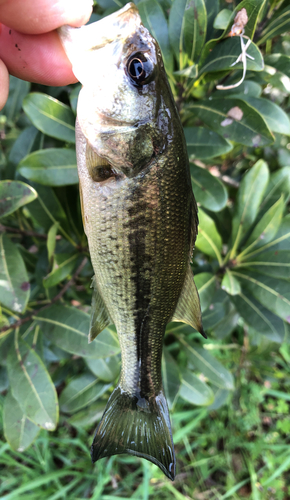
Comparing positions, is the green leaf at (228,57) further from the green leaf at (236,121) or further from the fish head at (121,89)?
the fish head at (121,89)

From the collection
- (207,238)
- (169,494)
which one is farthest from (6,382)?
(169,494)

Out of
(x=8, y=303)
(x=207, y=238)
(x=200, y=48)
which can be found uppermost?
(x=200, y=48)

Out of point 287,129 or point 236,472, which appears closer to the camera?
point 287,129

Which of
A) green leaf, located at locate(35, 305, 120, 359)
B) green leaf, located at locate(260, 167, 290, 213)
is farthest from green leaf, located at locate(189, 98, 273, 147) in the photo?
green leaf, located at locate(35, 305, 120, 359)

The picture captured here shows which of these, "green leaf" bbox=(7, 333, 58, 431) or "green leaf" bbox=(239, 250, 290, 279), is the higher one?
"green leaf" bbox=(239, 250, 290, 279)

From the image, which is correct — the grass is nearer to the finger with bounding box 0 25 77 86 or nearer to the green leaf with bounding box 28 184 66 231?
the green leaf with bounding box 28 184 66 231

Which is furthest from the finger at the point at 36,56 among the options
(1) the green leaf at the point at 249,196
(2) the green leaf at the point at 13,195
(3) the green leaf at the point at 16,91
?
(1) the green leaf at the point at 249,196

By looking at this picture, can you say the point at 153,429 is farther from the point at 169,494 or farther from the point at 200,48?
the point at 169,494
